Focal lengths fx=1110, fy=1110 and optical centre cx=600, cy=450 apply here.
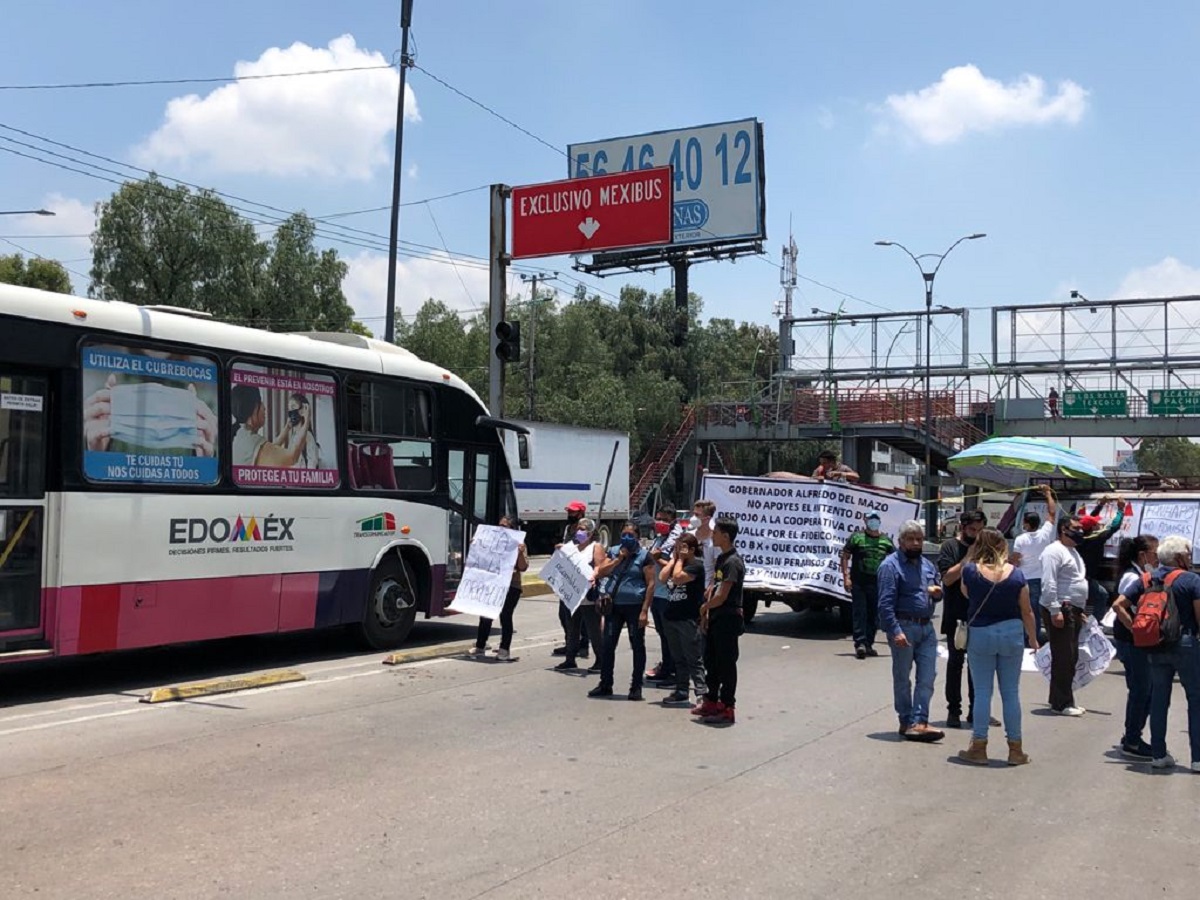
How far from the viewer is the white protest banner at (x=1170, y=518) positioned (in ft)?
48.9

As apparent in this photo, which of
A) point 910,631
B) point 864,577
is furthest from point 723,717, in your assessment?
point 864,577

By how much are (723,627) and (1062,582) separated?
3263 mm

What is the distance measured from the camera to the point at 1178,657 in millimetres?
7672

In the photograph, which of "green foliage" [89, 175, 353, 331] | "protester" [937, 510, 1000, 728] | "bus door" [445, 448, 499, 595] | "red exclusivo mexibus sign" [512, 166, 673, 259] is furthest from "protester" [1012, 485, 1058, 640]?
"green foliage" [89, 175, 353, 331]

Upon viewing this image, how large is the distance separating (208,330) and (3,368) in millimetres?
2122

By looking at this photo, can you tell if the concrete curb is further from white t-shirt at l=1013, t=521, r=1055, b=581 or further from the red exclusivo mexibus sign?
the red exclusivo mexibus sign

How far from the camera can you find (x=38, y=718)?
346 inches

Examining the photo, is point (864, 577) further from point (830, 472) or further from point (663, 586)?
point (663, 586)

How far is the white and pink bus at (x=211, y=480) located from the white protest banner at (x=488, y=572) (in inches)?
40.6

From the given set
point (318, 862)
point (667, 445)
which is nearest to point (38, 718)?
point (318, 862)

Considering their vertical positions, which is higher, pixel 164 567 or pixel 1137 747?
pixel 164 567

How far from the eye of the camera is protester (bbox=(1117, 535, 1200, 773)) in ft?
25.1

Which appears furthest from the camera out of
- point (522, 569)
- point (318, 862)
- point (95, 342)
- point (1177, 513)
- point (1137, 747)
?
point (1177, 513)

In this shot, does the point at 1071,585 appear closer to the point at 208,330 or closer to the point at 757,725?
the point at 757,725
